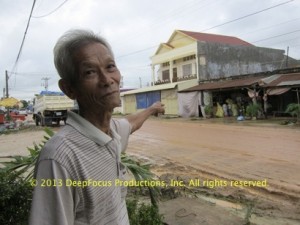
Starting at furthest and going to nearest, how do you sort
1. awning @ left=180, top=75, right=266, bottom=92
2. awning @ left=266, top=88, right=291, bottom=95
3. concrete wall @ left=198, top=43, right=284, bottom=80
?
1. concrete wall @ left=198, top=43, right=284, bottom=80
2. awning @ left=180, top=75, right=266, bottom=92
3. awning @ left=266, top=88, right=291, bottom=95

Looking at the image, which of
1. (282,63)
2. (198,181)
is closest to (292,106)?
(198,181)

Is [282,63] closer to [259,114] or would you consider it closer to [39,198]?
[259,114]

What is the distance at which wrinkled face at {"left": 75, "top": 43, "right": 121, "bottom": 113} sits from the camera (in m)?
1.38

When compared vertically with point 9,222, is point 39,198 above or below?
above

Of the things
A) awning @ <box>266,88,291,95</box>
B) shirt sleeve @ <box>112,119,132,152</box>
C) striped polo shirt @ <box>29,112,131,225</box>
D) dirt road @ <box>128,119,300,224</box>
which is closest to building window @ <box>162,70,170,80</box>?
awning @ <box>266,88,291,95</box>

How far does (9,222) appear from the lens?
246 cm

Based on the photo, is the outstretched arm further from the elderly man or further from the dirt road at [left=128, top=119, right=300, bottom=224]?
the dirt road at [left=128, top=119, right=300, bottom=224]

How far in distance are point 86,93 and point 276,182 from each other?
5772 mm

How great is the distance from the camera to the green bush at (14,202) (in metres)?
2.46

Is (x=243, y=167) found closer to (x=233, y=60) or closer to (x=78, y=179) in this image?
(x=78, y=179)

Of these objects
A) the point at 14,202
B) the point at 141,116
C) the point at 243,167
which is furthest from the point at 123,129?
the point at 243,167

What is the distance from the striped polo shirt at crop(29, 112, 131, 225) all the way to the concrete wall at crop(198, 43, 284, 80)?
31364 mm

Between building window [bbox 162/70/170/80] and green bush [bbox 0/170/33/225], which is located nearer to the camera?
green bush [bbox 0/170/33/225]

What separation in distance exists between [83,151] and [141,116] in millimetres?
1108
